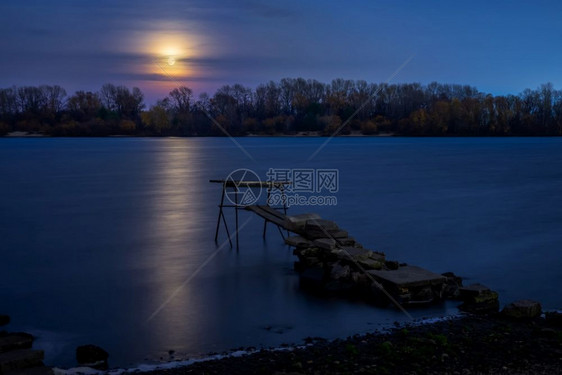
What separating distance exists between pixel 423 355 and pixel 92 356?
419cm

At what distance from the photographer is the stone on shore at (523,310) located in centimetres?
878

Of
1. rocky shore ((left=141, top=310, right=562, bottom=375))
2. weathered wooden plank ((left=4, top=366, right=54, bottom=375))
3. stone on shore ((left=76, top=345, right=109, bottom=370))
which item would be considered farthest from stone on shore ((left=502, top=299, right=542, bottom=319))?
weathered wooden plank ((left=4, top=366, right=54, bottom=375))

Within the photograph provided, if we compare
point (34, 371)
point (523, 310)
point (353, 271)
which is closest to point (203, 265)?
point (353, 271)

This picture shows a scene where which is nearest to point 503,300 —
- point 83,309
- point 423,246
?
point 423,246

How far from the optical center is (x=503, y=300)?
1049cm

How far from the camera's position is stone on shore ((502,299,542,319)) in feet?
28.8

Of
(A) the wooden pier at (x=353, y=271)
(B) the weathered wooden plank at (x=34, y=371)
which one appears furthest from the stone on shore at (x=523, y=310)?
(B) the weathered wooden plank at (x=34, y=371)

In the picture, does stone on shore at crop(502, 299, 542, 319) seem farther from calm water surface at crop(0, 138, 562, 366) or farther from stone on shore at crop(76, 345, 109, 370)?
stone on shore at crop(76, 345, 109, 370)

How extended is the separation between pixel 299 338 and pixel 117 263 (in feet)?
21.2

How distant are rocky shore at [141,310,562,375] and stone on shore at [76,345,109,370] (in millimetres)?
964

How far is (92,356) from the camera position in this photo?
768cm

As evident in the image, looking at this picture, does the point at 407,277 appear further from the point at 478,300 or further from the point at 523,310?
the point at 523,310

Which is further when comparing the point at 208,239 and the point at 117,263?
the point at 208,239

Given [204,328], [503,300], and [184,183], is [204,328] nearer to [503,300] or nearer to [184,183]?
[503,300]
